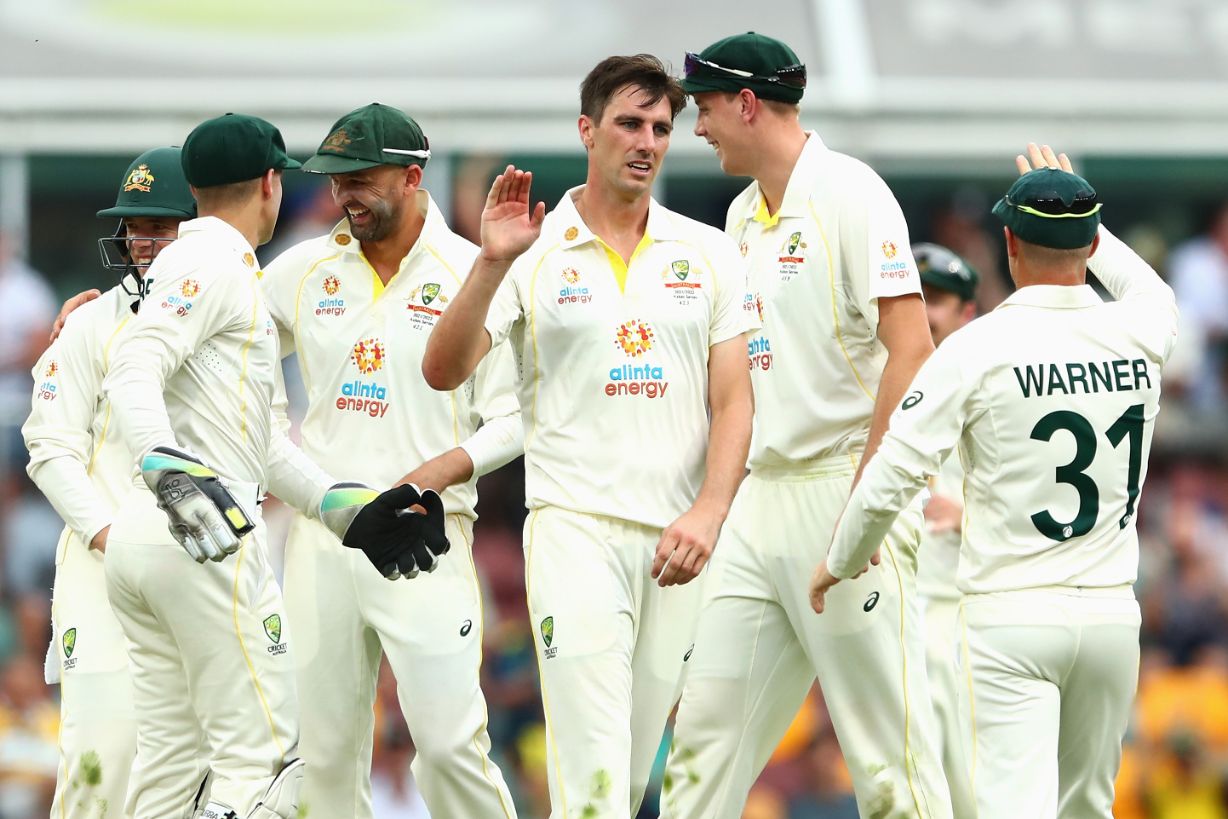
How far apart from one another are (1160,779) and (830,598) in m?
5.93

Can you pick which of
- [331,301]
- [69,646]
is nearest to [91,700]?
[69,646]

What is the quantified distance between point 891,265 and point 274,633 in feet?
7.47

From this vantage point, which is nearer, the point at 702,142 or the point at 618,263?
the point at 618,263

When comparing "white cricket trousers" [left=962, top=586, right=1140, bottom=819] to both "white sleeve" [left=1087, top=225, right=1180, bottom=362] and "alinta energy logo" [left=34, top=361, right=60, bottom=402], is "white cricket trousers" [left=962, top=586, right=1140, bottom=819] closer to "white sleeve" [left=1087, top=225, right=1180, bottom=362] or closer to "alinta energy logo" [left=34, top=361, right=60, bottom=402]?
"white sleeve" [left=1087, top=225, right=1180, bottom=362]

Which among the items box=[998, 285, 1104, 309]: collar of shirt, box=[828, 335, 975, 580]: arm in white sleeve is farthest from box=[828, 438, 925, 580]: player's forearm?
box=[998, 285, 1104, 309]: collar of shirt

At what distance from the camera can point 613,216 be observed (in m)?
6.87

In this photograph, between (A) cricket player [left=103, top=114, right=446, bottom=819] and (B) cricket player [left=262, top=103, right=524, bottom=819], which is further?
(B) cricket player [left=262, top=103, right=524, bottom=819]

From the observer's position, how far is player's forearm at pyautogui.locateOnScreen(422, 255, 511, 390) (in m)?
6.32

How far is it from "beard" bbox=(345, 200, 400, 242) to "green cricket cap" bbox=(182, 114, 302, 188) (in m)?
0.65

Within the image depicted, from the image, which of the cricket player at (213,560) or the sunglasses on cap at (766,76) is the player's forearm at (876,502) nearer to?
the cricket player at (213,560)

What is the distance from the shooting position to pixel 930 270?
887cm

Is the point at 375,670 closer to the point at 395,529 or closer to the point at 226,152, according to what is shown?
the point at 395,529

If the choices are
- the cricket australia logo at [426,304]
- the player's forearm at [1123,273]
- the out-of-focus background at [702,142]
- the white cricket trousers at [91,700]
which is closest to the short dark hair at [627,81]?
the cricket australia logo at [426,304]

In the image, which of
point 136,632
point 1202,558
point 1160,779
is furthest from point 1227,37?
point 136,632
